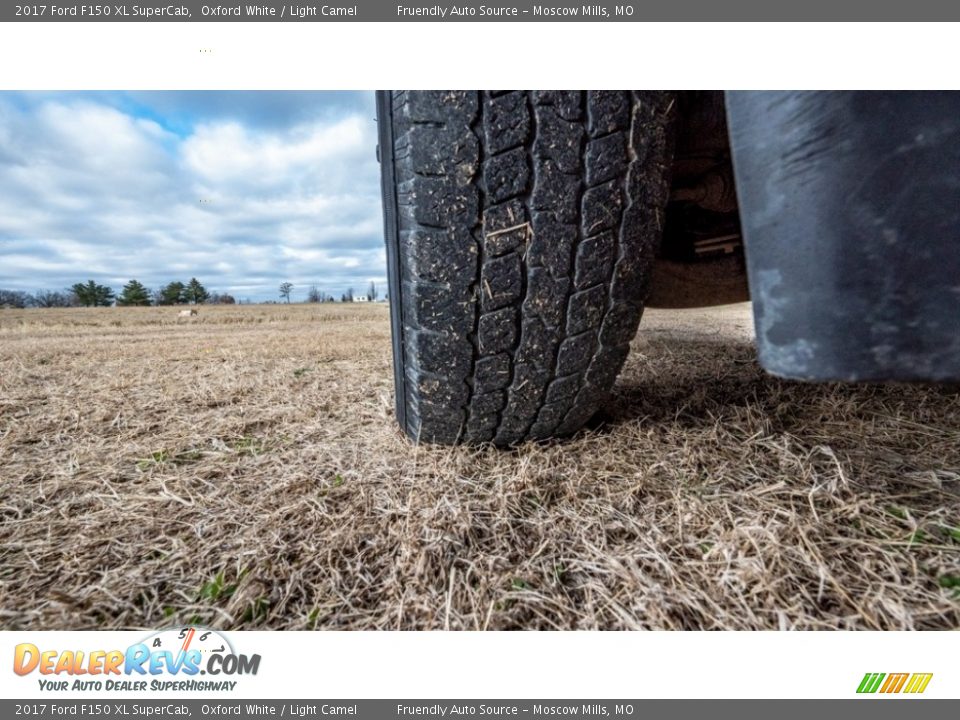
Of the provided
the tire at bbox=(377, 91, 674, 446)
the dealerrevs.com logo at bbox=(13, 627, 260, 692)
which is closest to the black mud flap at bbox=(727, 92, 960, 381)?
the tire at bbox=(377, 91, 674, 446)

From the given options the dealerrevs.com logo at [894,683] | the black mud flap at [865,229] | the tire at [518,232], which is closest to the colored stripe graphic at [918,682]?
the dealerrevs.com logo at [894,683]

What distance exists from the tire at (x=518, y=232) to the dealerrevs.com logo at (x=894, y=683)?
0.62m

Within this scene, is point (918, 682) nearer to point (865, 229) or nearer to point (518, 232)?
point (865, 229)

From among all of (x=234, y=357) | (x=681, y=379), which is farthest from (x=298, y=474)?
(x=234, y=357)

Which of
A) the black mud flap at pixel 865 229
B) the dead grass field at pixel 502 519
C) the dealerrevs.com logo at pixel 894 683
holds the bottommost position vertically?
the dealerrevs.com logo at pixel 894 683

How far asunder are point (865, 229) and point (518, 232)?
51 centimetres

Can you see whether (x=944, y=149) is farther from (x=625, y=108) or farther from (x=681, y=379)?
(x=681, y=379)

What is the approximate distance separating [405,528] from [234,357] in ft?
7.75

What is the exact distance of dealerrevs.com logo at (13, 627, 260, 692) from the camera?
0.59 metres

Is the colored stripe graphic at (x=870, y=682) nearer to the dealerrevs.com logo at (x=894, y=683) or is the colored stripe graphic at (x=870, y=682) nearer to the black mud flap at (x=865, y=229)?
the dealerrevs.com logo at (x=894, y=683)

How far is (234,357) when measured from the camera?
261 centimetres

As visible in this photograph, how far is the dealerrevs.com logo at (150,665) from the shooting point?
23.0 inches

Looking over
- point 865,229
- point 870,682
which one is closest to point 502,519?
point 870,682

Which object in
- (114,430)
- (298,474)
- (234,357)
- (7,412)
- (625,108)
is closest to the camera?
(625,108)
